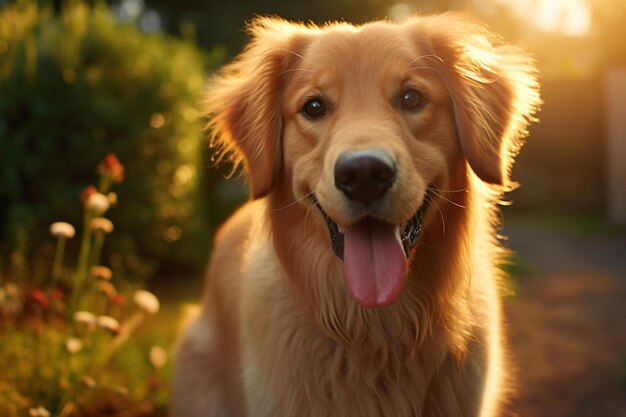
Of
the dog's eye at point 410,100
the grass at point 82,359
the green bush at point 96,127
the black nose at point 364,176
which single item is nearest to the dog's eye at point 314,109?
the dog's eye at point 410,100

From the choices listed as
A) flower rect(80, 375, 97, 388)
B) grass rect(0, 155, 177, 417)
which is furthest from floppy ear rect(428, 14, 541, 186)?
flower rect(80, 375, 97, 388)

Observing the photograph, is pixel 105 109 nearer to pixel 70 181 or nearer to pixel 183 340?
pixel 70 181

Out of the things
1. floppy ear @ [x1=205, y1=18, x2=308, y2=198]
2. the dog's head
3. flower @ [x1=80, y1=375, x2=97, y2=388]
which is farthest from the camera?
flower @ [x1=80, y1=375, x2=97, y2=388]

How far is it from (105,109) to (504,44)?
3.97 meters

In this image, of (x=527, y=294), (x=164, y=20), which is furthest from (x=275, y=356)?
(x=164, y=20)

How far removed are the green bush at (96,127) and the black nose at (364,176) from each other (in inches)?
145

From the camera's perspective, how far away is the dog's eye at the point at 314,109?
109 inches

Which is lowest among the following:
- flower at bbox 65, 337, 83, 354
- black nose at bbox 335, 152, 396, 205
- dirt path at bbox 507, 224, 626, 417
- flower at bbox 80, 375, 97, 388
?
dirt path at bbox 507, 224, 626, 417

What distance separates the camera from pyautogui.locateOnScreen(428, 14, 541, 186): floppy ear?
2.72 metres

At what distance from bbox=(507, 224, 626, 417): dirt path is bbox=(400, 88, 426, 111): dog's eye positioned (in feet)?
6.27

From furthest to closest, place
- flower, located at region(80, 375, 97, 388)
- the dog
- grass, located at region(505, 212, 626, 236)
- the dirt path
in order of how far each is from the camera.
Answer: grass, located at region(505, 212, 626, 236), the dirt path, flower, located at region(80, 375, 97, 388), the dog

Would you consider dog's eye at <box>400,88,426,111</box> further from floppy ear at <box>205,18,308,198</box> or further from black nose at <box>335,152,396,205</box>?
floppy ear at <box>205,18,308,198</box>

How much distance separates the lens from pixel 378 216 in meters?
2.46

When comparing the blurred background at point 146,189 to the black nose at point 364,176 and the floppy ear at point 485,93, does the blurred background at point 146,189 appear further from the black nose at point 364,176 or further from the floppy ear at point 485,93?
the black nose at point 364,176
